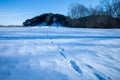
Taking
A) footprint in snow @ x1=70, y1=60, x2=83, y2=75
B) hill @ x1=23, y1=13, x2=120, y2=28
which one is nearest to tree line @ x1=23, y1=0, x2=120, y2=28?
hill @ x1=23, y1=13, x2=120, y2=28

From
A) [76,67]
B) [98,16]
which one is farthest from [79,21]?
[76,67]

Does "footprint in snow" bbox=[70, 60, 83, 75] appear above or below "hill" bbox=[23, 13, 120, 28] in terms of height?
below

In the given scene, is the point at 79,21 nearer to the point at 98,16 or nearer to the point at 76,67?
the point at 98,16

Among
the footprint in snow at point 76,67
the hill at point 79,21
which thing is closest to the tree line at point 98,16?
the hill at point 79,21

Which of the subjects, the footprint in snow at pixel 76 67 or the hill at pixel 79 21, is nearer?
the footprint in snow at pixel 76 67

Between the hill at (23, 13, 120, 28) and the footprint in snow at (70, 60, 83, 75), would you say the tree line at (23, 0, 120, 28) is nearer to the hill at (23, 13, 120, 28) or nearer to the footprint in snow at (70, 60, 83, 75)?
the hill at (23, 13, 120, 28)

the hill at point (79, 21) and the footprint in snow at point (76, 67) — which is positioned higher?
the hill at point (79, 21)

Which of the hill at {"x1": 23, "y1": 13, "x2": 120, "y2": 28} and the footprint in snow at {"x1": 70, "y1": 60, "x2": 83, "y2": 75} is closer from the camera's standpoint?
the footprint in snow at {"x1": 70, "y1": 60, "x2": 83, "y2": 75}

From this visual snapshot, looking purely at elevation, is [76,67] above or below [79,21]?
below

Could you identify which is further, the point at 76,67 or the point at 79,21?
the point at 79,21

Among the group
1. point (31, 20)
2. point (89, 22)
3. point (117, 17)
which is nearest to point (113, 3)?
point (117, 17)

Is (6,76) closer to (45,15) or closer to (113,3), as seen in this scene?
(113,3)

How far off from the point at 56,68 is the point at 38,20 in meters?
65.4

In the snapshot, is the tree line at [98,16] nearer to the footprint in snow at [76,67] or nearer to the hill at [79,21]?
the hill at [79,21]
